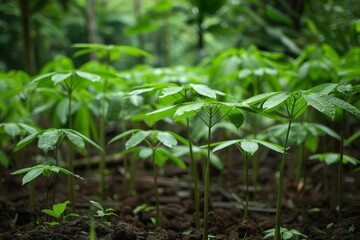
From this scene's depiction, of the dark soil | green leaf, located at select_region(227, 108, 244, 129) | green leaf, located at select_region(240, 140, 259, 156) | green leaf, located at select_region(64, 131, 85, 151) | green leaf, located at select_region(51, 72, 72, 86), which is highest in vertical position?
green leaf, located at select_region(51, 72, 72, 86)

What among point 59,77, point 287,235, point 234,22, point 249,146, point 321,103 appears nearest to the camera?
point 321,103

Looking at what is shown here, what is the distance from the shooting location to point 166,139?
1269 mm

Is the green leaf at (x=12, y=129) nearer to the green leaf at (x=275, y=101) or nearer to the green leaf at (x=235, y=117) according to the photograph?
the green leaf at (x=235, y=117)

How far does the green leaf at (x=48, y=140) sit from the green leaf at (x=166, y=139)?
0.37 meters

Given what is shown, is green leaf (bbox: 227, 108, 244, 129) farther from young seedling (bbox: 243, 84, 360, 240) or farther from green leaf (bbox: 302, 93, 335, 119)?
green leaf (bbox: 302, 93, 335, 119)

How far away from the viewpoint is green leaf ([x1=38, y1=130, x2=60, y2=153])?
1.06 m

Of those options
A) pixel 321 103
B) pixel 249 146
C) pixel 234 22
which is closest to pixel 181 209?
pixel 249 146

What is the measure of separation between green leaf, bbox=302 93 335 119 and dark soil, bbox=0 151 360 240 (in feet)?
1.51

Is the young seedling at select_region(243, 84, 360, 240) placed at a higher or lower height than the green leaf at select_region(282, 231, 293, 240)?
higher

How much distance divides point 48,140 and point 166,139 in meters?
0.42

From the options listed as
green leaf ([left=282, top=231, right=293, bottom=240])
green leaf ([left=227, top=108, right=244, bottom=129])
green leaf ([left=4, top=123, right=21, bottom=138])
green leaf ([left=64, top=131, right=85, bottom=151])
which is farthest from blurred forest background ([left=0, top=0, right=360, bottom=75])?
green leaf ([left=4, top=123, right=21, bottom=138])

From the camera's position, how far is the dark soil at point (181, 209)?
1102 mm

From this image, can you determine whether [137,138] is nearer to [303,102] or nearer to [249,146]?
[249,146]

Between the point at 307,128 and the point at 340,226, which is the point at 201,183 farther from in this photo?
the point at 340,226
